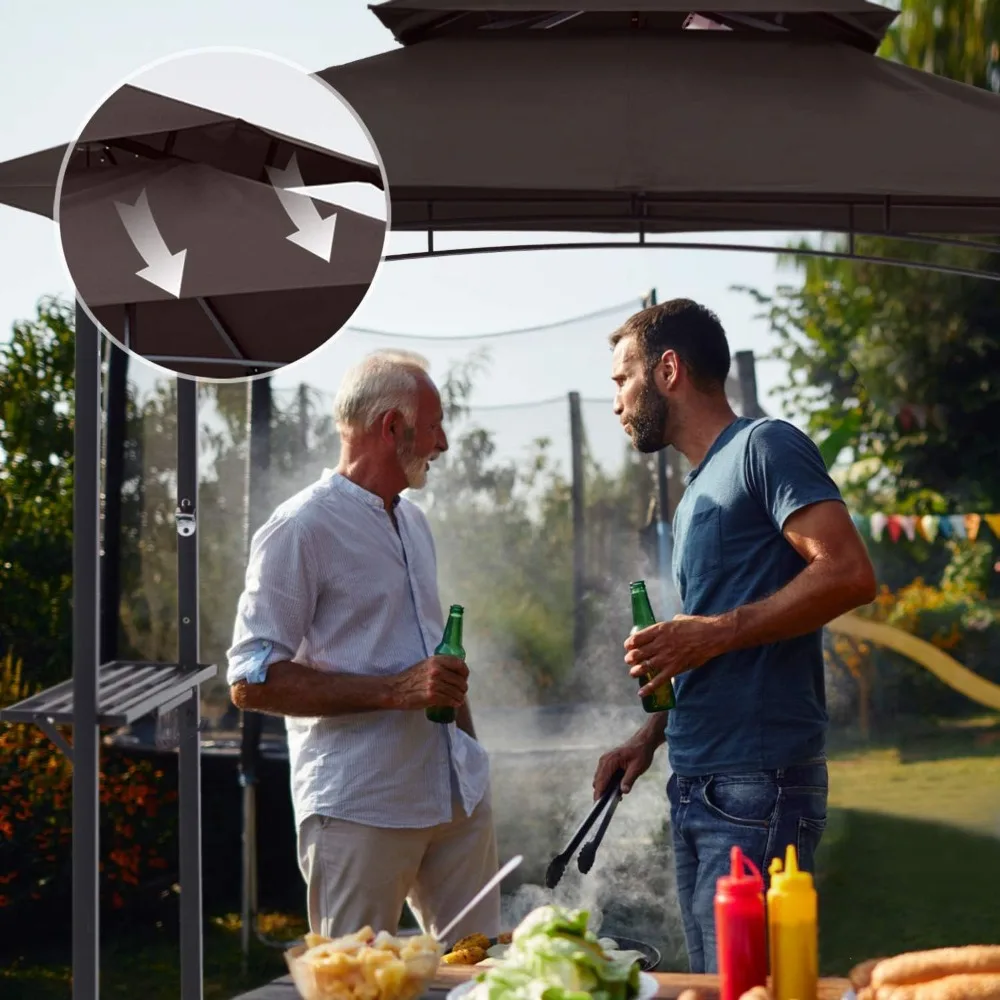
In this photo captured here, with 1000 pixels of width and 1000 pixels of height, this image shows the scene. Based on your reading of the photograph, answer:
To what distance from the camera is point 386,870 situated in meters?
2.63

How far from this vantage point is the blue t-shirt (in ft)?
7.72

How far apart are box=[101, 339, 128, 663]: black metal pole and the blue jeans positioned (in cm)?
298

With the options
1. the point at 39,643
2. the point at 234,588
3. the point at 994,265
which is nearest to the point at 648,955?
the point at 234,588

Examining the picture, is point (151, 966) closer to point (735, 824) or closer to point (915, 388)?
point (735, 824)

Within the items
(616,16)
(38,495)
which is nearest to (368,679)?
(616,16)

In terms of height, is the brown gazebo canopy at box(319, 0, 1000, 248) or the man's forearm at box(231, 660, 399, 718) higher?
the brown gazebo canopy at box(319, 0, 1000, 248)

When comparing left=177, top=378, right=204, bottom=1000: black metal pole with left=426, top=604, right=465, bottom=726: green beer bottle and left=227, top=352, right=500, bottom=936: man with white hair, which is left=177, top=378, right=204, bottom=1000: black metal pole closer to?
Answer: left=227, top=352, right=500, bottom=936: man with white hair

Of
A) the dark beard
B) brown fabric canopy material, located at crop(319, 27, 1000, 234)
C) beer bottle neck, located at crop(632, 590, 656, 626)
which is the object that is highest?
brown fabric canopy material, located at crop(319, 27, 1000, 234)

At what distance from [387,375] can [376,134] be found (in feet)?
2.78

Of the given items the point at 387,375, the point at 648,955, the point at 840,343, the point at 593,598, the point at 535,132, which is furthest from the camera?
the point at 840,343

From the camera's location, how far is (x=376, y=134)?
A: 2006mm

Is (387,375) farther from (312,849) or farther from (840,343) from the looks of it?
(840,343)

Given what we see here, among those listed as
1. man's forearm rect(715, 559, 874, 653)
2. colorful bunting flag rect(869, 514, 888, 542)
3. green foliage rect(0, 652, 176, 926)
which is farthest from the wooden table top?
colorful bunting flag rect(869, 514, 888, 542)

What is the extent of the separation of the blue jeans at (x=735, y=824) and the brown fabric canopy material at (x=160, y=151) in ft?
3.94
